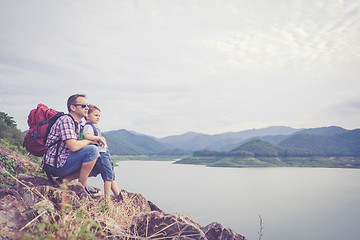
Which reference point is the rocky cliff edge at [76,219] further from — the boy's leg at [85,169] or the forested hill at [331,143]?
the forested hill at [331,143]

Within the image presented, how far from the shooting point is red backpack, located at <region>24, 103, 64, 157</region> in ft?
13.5

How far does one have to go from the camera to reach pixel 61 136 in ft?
13.3

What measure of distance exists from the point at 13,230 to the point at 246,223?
2266 centimetres

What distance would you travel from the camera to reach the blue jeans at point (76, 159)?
13.9 feet

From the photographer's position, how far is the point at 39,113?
4238 millimetres

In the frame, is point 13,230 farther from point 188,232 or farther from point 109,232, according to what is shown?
point 188,232

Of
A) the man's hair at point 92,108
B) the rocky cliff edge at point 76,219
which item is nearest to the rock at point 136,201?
the rocky cliff edge at point 76,219

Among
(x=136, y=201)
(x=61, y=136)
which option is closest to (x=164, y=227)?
(x=136, y=201)

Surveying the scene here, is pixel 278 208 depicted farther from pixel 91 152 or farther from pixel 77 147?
pixel 77 147

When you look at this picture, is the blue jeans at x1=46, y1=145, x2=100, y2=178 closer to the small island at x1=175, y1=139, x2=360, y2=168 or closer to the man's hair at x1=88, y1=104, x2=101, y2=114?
the man's hair at x1=88, y1=104, x2=101, y2=114

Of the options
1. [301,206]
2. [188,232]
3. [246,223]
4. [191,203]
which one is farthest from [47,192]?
[301,206]

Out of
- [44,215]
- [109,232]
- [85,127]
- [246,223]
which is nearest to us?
[44,215]

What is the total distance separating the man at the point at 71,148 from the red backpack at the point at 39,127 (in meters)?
0.09

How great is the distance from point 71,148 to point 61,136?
226mm
